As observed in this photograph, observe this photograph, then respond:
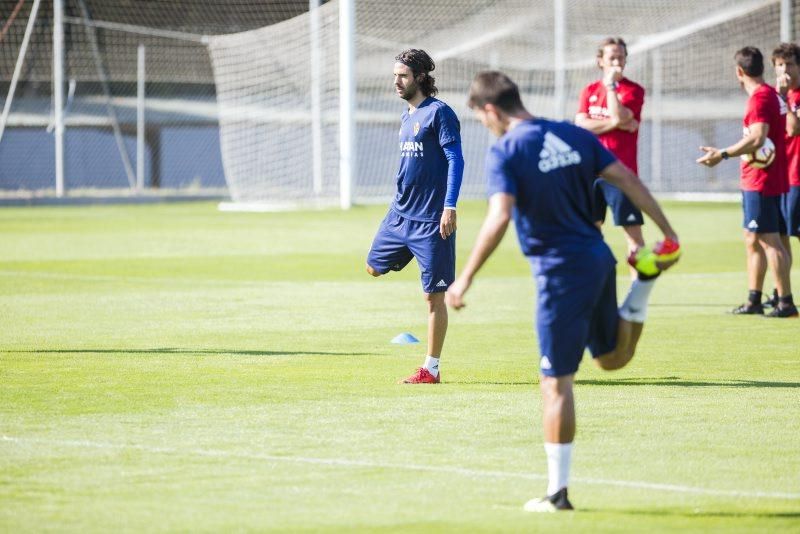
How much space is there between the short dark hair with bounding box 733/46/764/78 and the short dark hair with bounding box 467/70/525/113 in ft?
25.9

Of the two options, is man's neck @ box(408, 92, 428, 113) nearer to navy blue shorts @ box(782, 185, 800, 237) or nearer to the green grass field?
the green grass field

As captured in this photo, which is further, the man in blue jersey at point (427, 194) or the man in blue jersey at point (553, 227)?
the man in blue jersey at point (427, 194)

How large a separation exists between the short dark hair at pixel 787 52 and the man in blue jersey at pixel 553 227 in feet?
27.7

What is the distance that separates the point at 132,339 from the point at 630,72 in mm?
26853

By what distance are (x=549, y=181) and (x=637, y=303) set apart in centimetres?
95

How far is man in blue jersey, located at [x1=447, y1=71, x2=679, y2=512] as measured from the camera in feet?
21.8

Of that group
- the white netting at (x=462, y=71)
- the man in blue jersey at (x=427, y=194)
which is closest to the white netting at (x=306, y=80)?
the white netting at (x=462, y=71)

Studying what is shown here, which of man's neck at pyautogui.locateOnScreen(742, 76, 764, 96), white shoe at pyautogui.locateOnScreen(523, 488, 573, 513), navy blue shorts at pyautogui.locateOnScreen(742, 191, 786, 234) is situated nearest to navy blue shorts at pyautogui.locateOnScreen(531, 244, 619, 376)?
white shoe at pyautogui.locateOnScreen(523, 488, 573, 513)

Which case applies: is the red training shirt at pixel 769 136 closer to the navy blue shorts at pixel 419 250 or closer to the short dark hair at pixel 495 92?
the navy blue shorts at pixel 419 250

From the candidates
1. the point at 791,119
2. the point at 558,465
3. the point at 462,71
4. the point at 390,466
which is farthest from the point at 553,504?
the point at 462,71

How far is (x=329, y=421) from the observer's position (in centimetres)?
875

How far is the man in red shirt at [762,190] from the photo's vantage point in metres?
14.2

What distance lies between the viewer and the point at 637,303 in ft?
23.9

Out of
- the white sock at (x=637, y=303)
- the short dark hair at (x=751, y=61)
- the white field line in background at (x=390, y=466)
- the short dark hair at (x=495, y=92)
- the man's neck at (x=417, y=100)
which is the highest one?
the short dark hair at (x=751, y=61)
